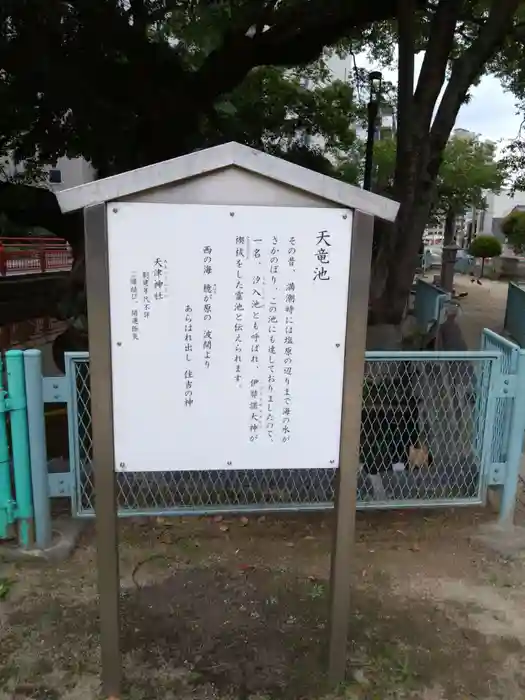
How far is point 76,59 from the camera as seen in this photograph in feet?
29.0

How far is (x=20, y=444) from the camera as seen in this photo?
3146 mm

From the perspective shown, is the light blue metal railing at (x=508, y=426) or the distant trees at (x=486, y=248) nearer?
the light blue metal railing at (x=508, y=426)

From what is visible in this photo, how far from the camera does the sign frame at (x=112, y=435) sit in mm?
2078

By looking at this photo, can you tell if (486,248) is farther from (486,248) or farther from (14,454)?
(14,454)

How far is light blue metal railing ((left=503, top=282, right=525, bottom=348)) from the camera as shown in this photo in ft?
29.8

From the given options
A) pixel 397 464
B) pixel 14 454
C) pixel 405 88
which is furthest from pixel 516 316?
pixel 14 454

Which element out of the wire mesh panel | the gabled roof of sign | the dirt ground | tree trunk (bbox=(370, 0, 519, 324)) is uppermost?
tree trunk (bbox=(370, 0, 519, 324))

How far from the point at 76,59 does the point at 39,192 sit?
2.87 m

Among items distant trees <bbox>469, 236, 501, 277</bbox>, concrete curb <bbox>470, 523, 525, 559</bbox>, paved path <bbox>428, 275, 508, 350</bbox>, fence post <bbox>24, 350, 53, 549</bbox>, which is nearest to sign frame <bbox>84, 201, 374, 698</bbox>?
fence post <bbox>24, 350, 53, 549</bbox>

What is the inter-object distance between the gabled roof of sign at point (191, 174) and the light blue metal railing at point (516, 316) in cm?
753

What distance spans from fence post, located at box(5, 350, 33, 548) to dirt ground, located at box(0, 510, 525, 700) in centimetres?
23

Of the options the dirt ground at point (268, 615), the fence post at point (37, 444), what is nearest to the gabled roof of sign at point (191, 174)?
the fence post at point (37, 444)

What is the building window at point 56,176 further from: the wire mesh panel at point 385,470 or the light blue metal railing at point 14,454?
the light blue metal railing at point 14,454

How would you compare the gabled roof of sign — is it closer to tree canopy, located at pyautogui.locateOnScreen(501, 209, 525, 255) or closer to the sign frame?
the sign frame
